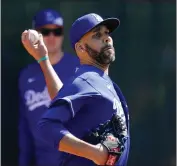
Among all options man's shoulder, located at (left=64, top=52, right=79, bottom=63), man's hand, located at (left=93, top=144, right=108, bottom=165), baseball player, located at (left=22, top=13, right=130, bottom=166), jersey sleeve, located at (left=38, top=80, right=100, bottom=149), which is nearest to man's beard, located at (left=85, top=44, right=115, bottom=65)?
baseball player, located at (left=22, top=13, right=130, bottom=166)

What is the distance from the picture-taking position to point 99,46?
3.61 meters

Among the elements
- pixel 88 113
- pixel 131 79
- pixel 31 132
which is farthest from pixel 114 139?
pixel 131 79

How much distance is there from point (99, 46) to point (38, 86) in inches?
84.4

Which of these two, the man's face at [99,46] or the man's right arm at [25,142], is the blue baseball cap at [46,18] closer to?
the man's right arm at [25,142]

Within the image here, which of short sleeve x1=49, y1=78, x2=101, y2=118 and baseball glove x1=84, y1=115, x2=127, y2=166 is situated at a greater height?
short sleeve x1=49, y1=78, x2=101, y2=118

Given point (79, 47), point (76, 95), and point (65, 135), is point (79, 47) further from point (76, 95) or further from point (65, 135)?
point (65, 135)

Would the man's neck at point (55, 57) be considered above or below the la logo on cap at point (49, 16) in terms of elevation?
below

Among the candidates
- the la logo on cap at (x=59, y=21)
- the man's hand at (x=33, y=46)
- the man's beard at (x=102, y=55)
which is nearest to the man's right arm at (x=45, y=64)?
the man's hand at (x=33, y=46)

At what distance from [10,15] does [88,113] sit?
9.24ft

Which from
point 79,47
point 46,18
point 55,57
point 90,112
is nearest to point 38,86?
point 55,57

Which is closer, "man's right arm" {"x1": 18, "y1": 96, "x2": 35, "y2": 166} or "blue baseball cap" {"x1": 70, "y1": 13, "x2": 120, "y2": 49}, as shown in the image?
"blue baseball cap" {"x1": 70, "y1": 13, "x2": 120, "y2": 49}

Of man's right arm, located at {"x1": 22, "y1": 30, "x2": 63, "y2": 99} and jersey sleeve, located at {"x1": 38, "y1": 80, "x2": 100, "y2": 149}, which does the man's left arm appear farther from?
man's right arm, located at {"x1": 22, "y1": 30, "x2": 63, "y2": 99}

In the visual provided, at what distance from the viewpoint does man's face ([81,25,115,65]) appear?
11.8 ft

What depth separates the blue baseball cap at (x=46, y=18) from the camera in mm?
5719
